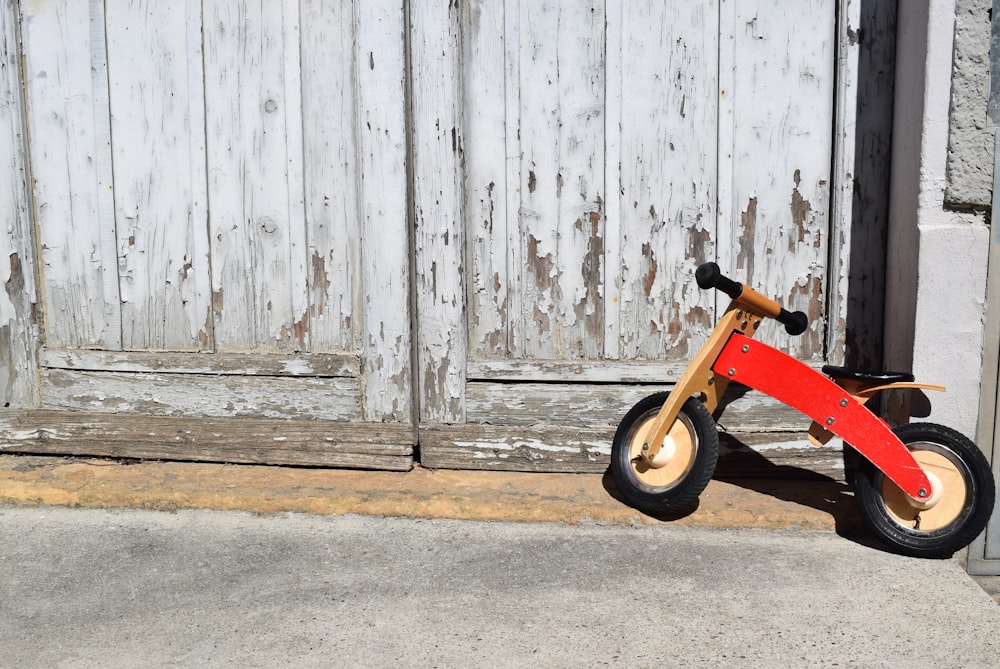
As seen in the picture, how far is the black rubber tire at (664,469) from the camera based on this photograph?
9.48 feet

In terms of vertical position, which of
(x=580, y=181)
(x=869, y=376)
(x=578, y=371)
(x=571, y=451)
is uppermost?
(x=580, y=181)

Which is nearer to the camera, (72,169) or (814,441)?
(814,441)

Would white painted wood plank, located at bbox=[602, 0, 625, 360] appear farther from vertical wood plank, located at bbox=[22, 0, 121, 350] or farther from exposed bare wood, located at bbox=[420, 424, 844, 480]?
vertical wood plank, located at bbox=[22, 0, 121, 350]

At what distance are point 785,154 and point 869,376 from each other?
2.76 feet

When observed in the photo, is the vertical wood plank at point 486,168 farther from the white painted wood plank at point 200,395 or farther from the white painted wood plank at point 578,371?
the white painted wood plank at point 200,395

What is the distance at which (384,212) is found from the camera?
336 cm

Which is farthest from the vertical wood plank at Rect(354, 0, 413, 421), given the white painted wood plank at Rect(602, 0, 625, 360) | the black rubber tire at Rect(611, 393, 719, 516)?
the black rubber tire at Rect(611, 393, 719, 516)

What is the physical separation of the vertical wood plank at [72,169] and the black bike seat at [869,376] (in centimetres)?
257

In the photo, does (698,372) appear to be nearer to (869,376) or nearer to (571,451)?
(869,376)

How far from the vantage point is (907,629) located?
2.33 metres

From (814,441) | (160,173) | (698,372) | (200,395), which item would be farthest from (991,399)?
(160,173)

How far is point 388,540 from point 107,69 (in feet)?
6.58

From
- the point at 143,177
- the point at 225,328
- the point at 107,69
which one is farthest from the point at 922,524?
the point at 107,69

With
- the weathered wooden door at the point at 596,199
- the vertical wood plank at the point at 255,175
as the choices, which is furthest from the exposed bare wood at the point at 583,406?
the vertical wood plank at the point at 255,175
